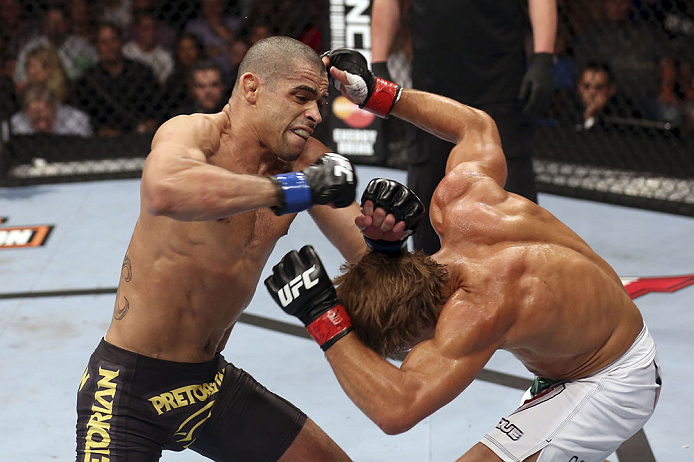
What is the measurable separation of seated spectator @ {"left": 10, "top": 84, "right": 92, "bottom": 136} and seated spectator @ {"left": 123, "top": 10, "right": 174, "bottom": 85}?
59cm

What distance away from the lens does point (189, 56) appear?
20.9 ft

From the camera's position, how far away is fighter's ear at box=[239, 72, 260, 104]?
6.68 feet

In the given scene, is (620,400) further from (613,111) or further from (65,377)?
(613,111)

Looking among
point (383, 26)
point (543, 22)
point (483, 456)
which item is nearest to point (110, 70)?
point (383, 26)

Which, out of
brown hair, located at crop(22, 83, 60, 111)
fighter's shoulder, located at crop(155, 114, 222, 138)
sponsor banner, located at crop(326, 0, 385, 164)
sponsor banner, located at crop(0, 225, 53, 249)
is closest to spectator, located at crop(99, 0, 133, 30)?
brown hair, located at crop(22, 83, 60, 111)

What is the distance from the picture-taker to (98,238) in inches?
194

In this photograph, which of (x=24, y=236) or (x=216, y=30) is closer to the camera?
(x=24, y=236)

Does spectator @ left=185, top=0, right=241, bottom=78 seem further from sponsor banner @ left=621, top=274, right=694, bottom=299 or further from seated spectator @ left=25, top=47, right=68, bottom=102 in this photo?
sponsor banner @ left=621, top=274, right=694, bottom=299

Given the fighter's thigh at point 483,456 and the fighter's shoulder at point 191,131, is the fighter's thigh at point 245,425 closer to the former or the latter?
the fighter's thigh at point 483,456

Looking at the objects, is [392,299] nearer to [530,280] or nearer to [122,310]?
[530,280]

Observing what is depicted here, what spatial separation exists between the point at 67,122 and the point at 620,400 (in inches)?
201

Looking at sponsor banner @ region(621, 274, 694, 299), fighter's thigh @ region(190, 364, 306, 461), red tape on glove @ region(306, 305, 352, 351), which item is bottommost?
sponsor banner @ region(621, 274, 694, 299)

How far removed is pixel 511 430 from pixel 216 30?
16.4 feet

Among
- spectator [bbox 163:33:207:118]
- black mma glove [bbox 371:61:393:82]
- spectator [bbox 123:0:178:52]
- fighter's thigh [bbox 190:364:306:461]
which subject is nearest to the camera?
fighter's thigh [bbox 190:364:306:461]
